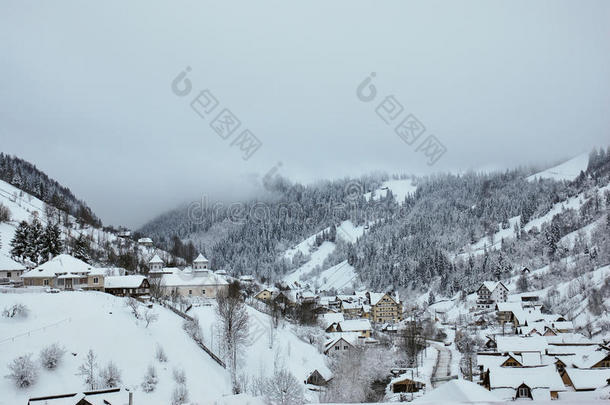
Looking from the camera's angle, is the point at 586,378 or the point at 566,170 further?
the point at 566,170

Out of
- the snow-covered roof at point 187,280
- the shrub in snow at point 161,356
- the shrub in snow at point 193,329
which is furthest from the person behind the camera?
the snow-covered roof at point 187,280

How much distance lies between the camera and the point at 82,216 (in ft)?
263

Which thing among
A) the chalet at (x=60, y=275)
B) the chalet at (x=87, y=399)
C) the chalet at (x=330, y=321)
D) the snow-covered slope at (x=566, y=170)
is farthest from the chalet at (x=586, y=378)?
the snow-covered slope at (x=566, y=170)

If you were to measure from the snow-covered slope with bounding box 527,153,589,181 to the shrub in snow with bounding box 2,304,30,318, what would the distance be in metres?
143

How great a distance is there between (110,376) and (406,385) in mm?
17530

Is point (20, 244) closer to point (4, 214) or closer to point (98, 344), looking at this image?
point (4, 214)

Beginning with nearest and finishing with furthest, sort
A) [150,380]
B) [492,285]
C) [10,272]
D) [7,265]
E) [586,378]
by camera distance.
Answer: [150,380]
[586,378]
[10,272]
[7,265]
[492,285]

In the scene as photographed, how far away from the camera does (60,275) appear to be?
101 feet

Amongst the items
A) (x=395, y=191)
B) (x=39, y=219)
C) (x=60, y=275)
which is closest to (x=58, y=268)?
(x=60, y=275)

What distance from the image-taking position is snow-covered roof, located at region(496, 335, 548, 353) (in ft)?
103

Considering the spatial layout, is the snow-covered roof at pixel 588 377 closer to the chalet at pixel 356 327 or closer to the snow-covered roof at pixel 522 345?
the snow-covered roof at pixel 522 345

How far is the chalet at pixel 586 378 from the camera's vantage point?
23.3 m

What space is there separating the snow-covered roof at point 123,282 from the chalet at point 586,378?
2763 cm

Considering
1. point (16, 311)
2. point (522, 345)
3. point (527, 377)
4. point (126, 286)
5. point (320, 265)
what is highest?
point (320, 265)
